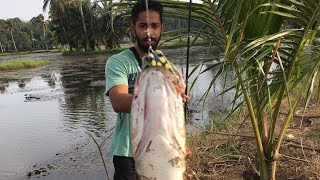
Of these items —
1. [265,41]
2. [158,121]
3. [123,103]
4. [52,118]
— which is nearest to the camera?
[158,121]

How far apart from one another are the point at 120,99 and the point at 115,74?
1.08ft

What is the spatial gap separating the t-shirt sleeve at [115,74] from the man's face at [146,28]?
7.6 inches

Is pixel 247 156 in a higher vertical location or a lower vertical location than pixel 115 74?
lower

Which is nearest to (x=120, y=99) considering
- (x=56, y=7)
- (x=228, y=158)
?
(x=228, y=158)

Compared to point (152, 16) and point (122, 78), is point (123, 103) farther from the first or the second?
point (152, 16)

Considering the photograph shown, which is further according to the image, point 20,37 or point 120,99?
point 20,37

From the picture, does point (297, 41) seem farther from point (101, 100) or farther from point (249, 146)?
point (101, 100)

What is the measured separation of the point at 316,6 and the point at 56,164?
5988mm

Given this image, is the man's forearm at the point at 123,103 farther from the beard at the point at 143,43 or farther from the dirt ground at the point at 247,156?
the dirt ground at the point at 247,156

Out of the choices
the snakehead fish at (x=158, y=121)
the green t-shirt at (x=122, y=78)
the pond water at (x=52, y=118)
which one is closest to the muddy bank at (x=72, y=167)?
the pond water at (x=52, y=118)

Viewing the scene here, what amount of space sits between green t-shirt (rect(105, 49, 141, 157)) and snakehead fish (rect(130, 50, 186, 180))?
2.75 ft

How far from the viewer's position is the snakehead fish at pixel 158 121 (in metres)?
1.25

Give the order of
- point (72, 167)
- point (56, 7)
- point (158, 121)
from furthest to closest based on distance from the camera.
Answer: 1. point (56, 7)
2. point (72, 167)
3. point (158, 121)

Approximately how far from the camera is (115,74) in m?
2.17
